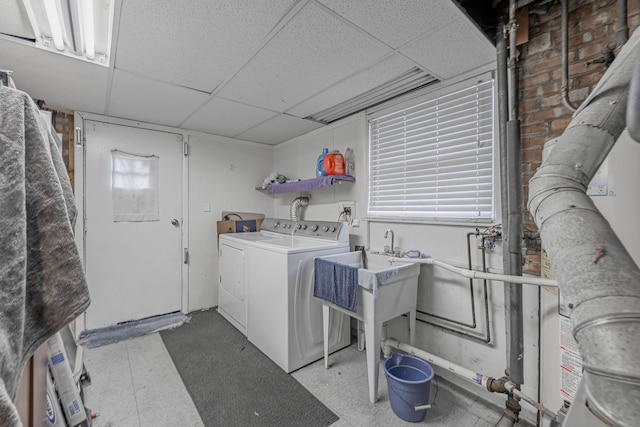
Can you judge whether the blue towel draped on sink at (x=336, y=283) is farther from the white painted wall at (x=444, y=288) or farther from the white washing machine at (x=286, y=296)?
the white painted wall at (x=444, y=288)

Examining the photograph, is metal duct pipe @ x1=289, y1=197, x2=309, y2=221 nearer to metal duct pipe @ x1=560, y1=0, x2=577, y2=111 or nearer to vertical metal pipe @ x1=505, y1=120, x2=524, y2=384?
vertical metal pipe @ x1=505, y1=120, x2=524, y2=384

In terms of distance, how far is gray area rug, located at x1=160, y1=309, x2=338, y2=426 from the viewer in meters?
1.73

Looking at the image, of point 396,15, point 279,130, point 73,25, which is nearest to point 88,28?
point 73,25

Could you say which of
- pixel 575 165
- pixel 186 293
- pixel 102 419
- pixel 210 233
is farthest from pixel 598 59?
pixel 186 293

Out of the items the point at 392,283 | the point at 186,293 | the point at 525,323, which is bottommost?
the point at 186,293

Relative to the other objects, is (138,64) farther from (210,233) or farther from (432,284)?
(432,284)

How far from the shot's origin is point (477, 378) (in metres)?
1.67

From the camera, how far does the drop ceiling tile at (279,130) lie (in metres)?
2.98

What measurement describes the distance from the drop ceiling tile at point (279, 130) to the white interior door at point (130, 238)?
3.01 feet

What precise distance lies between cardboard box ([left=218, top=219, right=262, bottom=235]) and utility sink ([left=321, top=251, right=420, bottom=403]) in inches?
70.0

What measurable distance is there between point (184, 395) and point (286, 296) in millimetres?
978

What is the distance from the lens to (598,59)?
135cm

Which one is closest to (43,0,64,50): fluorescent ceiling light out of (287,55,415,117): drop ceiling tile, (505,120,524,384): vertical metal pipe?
(287,55,415,117): drop ceiling tile

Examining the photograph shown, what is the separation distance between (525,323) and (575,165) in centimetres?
135
